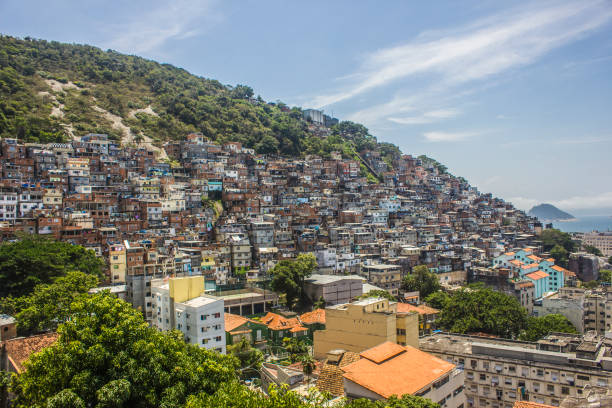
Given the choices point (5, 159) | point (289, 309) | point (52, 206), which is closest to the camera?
point (289, 309)

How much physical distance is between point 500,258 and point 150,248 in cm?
4933

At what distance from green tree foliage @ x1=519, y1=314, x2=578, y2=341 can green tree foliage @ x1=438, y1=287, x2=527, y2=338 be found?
0.65 m

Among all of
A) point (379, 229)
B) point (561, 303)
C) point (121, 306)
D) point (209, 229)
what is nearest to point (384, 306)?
point (121, 306)

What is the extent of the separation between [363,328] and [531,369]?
10.4m

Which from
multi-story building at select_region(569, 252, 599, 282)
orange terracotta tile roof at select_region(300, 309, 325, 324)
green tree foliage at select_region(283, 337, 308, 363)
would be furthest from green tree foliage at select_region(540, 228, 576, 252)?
green tree foliage at select_region(283, 337, 308, 363)

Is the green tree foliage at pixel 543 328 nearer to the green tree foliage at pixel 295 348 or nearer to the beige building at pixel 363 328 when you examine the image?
the beige building at pixel 363 328

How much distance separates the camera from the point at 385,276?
2178 inches

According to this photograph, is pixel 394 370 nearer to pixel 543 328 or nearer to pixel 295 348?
pixel 295 348

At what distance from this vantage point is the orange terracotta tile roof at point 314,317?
41.0 m

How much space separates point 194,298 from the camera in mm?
32406

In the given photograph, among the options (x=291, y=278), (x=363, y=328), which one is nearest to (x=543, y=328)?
(x=363, y=328)

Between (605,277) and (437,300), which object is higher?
(437,300)

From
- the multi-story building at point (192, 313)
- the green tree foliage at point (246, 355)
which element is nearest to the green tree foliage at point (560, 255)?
the green tree foliage at point (246, 355)

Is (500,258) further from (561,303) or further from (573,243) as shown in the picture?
(573,243)
